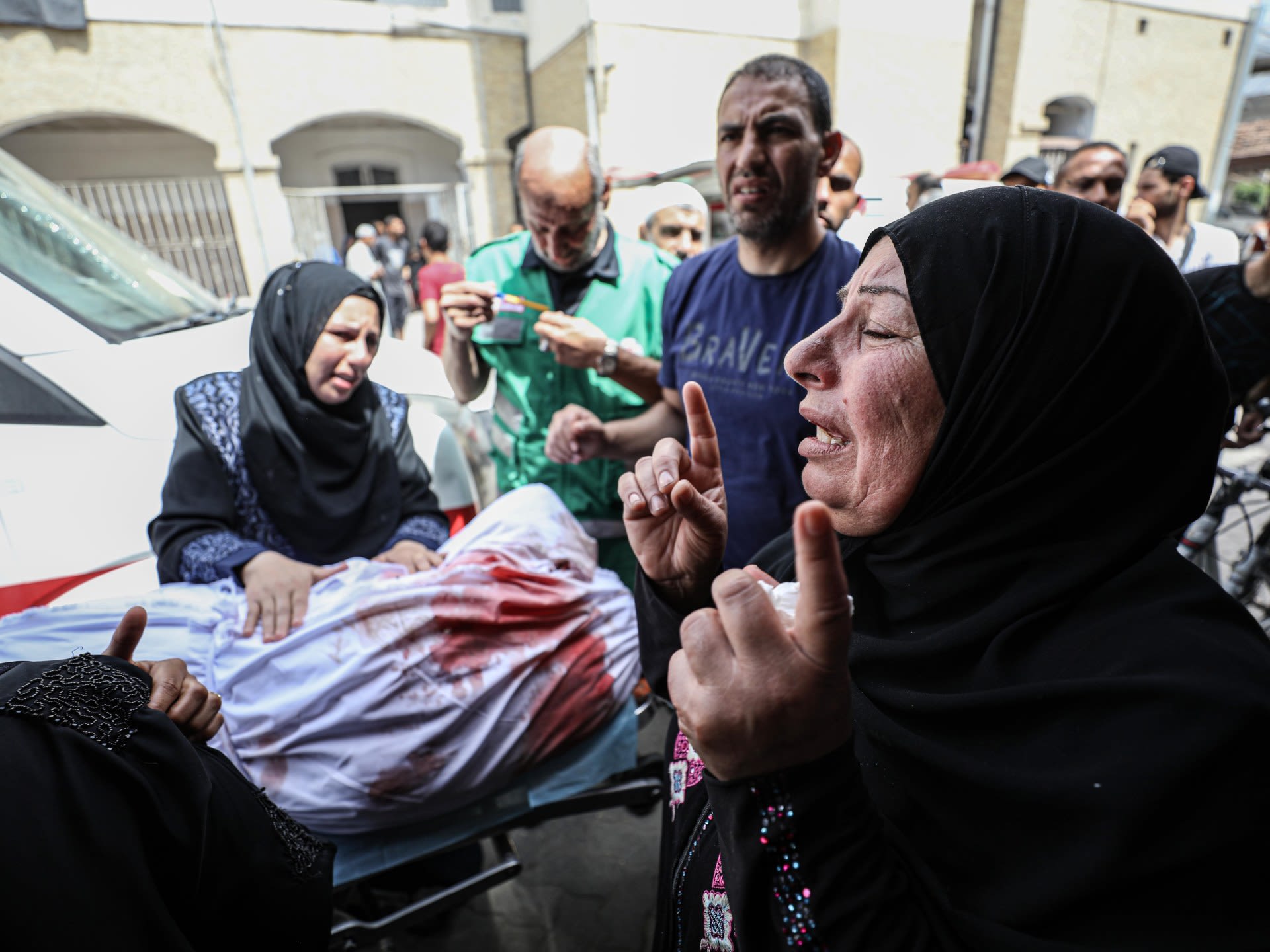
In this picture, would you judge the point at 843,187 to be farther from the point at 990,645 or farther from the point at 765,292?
the point at 990,645

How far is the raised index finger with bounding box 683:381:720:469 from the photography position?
1.19 meters

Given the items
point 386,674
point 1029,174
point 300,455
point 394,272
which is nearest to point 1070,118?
point 1029,174

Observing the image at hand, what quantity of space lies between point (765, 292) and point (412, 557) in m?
1.31

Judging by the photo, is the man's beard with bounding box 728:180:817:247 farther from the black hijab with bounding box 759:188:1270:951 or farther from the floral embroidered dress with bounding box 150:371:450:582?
the floral embroidered dress with bounding box 150:371:450:582

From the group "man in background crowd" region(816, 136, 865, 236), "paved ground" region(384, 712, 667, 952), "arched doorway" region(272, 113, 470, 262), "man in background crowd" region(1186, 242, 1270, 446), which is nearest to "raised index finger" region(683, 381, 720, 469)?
"paved ground" region(384, 712, 667, 952)

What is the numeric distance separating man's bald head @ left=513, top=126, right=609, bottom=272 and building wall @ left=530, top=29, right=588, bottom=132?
9.84 metres

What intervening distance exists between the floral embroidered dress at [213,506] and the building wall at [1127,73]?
16.6 meters

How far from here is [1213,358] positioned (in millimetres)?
949

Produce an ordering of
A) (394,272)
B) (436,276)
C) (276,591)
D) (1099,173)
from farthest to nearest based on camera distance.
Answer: (394,272)
(436,276)
(1099,173)
(276,591)

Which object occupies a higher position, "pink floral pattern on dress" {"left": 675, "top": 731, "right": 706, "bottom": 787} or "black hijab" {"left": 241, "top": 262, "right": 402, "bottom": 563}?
"black hijab" {"left": 241, "top": 262, "right": 402, "bottom": 563}

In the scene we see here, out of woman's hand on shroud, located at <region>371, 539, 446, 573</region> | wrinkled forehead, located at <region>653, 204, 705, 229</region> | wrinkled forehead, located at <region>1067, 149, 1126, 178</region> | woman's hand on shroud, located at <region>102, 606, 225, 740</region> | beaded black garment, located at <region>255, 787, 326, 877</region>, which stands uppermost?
wrinkled forehead, located at <region>1067, 149, 1126, 178</region>

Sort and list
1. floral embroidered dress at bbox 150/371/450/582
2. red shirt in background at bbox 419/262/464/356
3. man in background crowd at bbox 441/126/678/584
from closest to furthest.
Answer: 1. floral embroidered dress at bbox 150/371/450/582
2. man in background crowd at bbox 441/126/678/584
3. red shirt in background at bbox 419/262/464/356

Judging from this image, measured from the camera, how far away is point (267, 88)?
39.9 feet

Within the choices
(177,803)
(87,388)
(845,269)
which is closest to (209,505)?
(87,388)
